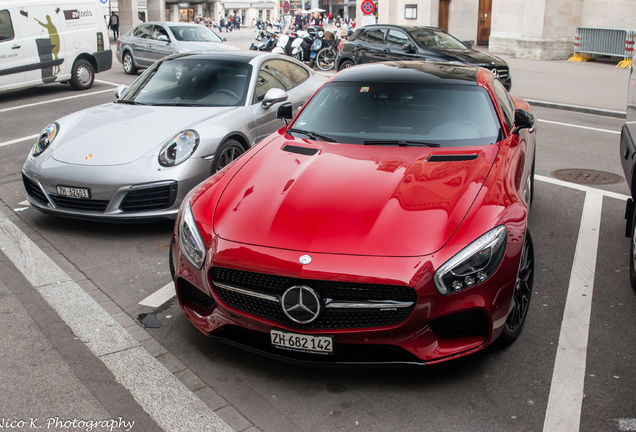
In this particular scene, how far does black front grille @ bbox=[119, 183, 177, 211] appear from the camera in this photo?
20.6 ft

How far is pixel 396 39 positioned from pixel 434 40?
1083 millimetres

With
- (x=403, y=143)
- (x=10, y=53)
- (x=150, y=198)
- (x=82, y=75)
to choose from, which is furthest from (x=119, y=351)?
(x=82, y=75)

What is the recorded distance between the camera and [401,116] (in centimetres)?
551

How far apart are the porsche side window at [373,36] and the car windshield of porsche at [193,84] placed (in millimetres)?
11720

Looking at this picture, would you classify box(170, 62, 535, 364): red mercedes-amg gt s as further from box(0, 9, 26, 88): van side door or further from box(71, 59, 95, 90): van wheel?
box(71, 59, 95, 90): van wheel

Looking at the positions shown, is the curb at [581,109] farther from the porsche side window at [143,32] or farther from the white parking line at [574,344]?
the porsche side window at [143,32]

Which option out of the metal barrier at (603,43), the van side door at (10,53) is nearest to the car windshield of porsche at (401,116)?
the van side door at (10,53)

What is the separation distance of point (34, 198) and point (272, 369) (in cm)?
365

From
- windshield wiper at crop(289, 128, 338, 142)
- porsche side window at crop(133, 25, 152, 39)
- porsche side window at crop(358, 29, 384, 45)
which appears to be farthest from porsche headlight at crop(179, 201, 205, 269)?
porsche side window at crop(133, 25, 152, 39)

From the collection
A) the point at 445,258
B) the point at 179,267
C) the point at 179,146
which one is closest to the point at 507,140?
the point at 445,258

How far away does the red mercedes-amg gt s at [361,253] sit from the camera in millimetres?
3711

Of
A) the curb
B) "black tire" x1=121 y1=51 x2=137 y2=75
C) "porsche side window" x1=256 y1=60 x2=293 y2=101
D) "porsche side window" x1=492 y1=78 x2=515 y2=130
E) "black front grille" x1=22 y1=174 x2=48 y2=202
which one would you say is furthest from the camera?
"black tire" x1=121 y1=51 x2=137 y2=75

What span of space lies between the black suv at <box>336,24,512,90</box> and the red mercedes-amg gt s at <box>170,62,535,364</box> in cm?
1200

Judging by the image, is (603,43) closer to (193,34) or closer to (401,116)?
(193,34)
